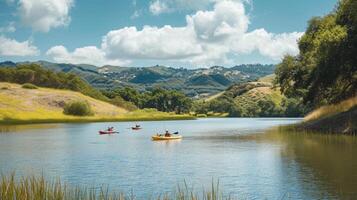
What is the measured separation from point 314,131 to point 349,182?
167 feet

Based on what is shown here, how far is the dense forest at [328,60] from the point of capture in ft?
249

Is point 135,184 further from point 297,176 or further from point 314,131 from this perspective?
point 314,131

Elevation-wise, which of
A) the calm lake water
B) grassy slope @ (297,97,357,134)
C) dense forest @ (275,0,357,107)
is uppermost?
dense forest @ (275,0,357,107)

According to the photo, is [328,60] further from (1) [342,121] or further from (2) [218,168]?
(2) [218,168]

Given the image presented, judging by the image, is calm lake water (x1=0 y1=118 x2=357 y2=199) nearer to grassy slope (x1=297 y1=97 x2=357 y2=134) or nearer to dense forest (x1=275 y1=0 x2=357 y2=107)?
grassy slope (x1=297 y1=97 x2=357 y2=134)

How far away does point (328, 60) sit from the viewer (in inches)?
3132

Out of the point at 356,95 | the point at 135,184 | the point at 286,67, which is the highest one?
the point at 286,67

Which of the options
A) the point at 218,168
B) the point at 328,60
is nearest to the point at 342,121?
the point at 328,60

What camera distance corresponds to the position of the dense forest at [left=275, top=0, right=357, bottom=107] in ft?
249

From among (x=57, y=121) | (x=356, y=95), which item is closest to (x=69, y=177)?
(x=356, y=95)

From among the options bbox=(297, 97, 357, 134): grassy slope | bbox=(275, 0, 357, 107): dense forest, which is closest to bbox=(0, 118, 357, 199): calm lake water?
bbox=(297, 97, 357, 134): grassy slope

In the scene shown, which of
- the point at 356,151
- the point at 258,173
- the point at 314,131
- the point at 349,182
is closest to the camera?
the point at 349,182

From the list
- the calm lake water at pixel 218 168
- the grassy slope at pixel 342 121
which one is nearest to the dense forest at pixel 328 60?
the grassy slope at pixel 342 121

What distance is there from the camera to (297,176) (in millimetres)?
39375
